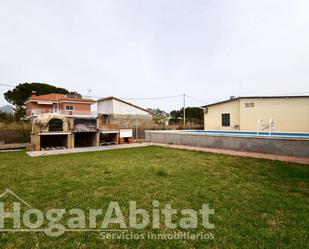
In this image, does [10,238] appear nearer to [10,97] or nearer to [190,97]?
[190,97]

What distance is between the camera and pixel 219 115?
19766 mm

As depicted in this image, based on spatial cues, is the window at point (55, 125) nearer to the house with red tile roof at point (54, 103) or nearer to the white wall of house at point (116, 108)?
the house with red tile roof at point (54, 103)

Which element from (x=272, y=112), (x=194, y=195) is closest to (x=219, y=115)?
(x=272, y=112)

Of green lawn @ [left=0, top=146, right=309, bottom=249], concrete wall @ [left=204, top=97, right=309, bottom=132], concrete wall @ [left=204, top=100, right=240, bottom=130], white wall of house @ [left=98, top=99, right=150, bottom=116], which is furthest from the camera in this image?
white wall of house @ [left=98, top=99, right=150, bottom=116]

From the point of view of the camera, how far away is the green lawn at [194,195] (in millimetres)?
2582

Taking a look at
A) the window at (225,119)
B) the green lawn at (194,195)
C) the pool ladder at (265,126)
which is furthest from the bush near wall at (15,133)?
the pool ladder at (265,126)

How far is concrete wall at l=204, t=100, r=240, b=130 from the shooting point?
18.3 metres

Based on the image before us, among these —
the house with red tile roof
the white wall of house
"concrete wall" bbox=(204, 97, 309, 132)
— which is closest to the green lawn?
"concrete wall" bbox=(204, 97, 309, 132)

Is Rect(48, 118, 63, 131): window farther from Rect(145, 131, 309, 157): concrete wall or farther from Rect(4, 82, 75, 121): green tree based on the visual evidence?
Rect(4, 82, 75, 121): green tree

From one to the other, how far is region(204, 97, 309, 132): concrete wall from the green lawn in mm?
10480

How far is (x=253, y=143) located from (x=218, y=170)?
4.78 m

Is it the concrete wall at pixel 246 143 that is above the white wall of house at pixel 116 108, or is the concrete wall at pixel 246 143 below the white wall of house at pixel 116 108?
below

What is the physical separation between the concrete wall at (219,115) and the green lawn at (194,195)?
1141 centimetres

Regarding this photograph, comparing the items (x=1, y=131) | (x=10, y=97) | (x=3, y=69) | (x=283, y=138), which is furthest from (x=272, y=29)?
(x=10, y=97)
